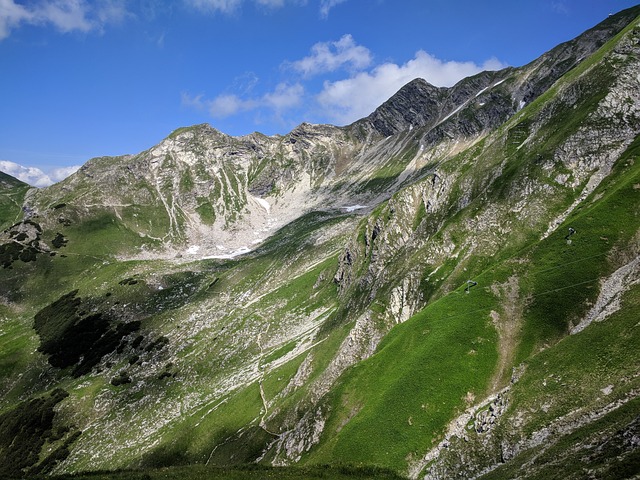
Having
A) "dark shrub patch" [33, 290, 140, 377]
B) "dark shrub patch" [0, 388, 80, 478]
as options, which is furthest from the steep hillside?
"dark shrub patch" [33, 290, 140, 377]

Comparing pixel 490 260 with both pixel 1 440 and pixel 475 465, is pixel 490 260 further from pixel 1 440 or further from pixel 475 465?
pixel 1 440

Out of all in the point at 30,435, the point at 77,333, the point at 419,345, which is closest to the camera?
the point at 419,345

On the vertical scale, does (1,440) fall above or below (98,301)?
below

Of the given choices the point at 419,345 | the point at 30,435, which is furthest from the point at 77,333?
the point at 419,345

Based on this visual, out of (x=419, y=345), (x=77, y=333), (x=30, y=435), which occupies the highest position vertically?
(x=77, y=333)

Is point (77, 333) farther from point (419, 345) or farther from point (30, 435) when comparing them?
point (419, 345)

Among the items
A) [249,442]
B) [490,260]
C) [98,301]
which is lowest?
[249,442]

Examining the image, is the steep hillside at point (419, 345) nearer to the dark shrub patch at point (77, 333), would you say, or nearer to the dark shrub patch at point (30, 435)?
the dark shrub patch at point (30, 435)

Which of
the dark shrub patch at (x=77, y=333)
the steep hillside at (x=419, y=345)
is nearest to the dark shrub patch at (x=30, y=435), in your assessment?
the steep hillside at (x=419, y=345)

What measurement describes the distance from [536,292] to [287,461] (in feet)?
138

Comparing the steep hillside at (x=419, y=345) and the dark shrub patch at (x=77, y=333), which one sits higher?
the dark shrub patch at (x=77, y=333)

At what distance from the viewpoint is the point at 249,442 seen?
Result: 66.3 metres

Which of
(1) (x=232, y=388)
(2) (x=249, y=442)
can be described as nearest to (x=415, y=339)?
(2) (x=249, y=442)

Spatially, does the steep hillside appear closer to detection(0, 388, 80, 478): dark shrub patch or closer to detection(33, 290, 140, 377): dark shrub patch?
detection(0, 388, 80, 478): dark shrub patch
